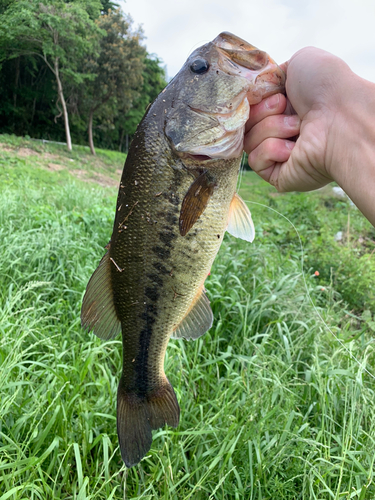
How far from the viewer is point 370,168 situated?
129 centimetres

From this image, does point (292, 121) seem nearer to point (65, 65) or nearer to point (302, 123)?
point (302, 123)

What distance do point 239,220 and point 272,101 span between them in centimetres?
65

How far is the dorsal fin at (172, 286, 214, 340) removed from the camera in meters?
1.68

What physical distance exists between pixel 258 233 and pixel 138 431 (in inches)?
173

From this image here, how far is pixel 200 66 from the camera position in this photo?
1485 millimetres

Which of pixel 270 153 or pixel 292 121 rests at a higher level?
pixel 292 121

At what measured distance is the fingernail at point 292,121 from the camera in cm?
170

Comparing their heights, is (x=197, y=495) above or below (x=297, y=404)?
below

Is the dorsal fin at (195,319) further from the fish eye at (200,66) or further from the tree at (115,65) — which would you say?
the tree at (115,65)

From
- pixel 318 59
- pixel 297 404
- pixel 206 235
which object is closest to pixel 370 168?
pixel 318 59

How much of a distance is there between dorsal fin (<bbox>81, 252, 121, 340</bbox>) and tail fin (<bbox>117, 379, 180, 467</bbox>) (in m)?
0.33

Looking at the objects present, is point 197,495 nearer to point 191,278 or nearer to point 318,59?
point 191,278

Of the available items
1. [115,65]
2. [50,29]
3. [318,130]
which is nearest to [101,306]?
Answer: [318,130]

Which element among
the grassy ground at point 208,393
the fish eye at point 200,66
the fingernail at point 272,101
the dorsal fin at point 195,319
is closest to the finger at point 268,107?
the fingernail at point 272,101
